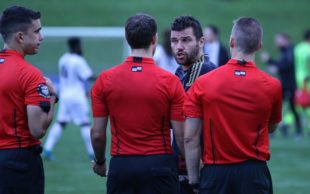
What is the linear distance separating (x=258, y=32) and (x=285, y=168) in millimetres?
7709

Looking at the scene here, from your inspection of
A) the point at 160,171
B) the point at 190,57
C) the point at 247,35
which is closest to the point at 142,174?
the point at 160,171

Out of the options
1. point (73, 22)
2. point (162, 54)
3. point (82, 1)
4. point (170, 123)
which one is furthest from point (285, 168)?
point (82, 1)

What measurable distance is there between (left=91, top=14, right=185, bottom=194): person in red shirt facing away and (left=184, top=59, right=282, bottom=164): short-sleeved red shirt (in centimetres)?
22

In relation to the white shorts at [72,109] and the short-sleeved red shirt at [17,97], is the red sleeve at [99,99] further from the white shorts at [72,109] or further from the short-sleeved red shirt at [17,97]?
the white shorts at [72,109]

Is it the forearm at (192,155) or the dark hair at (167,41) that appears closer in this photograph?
the forearm at (192,155)

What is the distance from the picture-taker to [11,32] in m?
6.48

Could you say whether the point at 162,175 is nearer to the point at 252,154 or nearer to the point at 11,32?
the point at 252,154

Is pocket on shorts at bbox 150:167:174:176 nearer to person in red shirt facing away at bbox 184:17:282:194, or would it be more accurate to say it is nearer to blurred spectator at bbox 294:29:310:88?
person in red shirt facing away at bbox 184:17:282:194

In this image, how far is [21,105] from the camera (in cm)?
630

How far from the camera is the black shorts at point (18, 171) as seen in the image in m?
6.35

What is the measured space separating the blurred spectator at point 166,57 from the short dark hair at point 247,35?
7194 millimetres

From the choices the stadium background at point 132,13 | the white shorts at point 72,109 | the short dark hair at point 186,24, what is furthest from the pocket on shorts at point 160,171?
the stadium background at point 132,13

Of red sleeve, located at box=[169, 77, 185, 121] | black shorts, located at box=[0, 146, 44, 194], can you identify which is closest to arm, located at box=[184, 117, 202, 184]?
red sleeve, located at box=[169, 77, 185, 121]

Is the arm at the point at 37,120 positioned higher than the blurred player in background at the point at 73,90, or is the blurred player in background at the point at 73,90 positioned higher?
the arm at the point at 37,120
